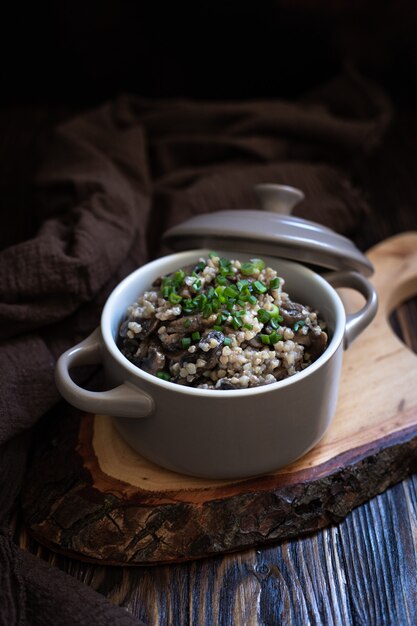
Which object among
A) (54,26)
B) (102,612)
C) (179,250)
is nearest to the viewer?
(102,612)

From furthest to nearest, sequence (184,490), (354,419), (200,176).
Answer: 1. (200,176)
2. (354,419)
3. (184,490)

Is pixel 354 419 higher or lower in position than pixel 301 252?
lower

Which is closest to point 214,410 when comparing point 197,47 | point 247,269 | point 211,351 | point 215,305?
point 211,351

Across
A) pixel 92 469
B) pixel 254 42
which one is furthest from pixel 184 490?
pixel 254 42

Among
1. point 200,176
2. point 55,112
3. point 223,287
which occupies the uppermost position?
point 223,287

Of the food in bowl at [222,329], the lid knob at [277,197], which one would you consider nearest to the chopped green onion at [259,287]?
the food in bowl at [222,329]

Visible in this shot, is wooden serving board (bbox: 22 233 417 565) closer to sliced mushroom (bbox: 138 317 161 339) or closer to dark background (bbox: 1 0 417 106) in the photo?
sliced mushroom (bbox: 138 317 161 339)

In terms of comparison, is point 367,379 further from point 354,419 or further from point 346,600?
point 346,600
